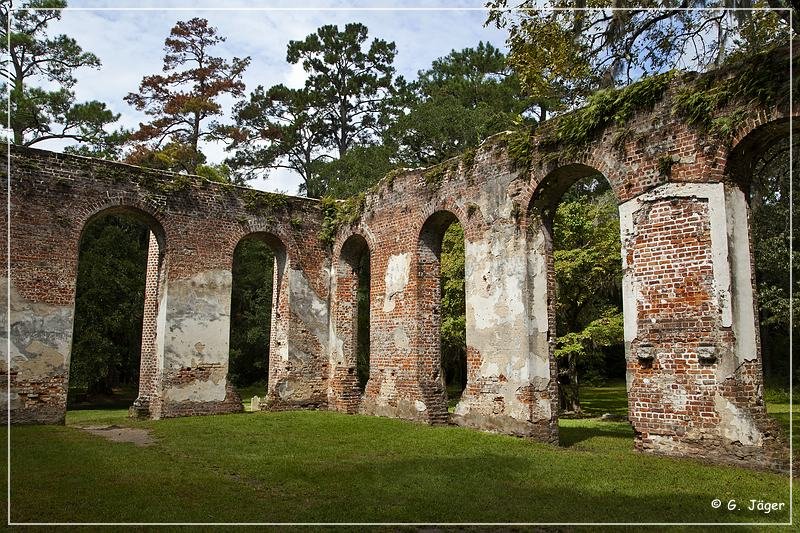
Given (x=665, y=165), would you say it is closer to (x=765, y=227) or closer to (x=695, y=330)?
(x=695, y=330)

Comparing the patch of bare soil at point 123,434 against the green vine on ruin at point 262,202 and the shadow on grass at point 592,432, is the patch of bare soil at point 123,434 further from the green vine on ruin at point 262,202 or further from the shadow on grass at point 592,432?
the shadow on grass at point 592,432

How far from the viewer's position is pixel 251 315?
84.7 ft

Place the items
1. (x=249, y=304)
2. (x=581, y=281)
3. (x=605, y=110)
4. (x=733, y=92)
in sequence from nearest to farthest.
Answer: (x=733, y=92), (x=605, y=110), (x=581, y=281), (x=249, y=304)

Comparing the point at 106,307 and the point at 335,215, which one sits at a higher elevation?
the point at 335,215

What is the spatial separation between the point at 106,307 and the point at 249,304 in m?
7.55

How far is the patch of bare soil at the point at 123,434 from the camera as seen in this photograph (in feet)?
34.3

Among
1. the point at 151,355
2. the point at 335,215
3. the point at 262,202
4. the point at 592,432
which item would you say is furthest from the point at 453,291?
the point at 151,355

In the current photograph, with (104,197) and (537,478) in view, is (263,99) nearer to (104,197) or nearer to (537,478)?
(104,197)

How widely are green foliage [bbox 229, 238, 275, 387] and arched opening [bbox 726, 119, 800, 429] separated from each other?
18589mm

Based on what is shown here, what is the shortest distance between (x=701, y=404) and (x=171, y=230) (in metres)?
11.3

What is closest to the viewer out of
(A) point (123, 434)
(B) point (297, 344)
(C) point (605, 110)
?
(C) point (605, 110)

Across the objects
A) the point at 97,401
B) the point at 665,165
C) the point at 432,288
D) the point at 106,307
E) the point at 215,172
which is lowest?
the point at 97,401

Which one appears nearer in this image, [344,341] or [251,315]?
[344,341]

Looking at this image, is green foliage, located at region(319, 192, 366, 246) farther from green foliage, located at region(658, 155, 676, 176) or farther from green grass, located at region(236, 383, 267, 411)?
green grass, located at region(236, 383, 267, 411)
